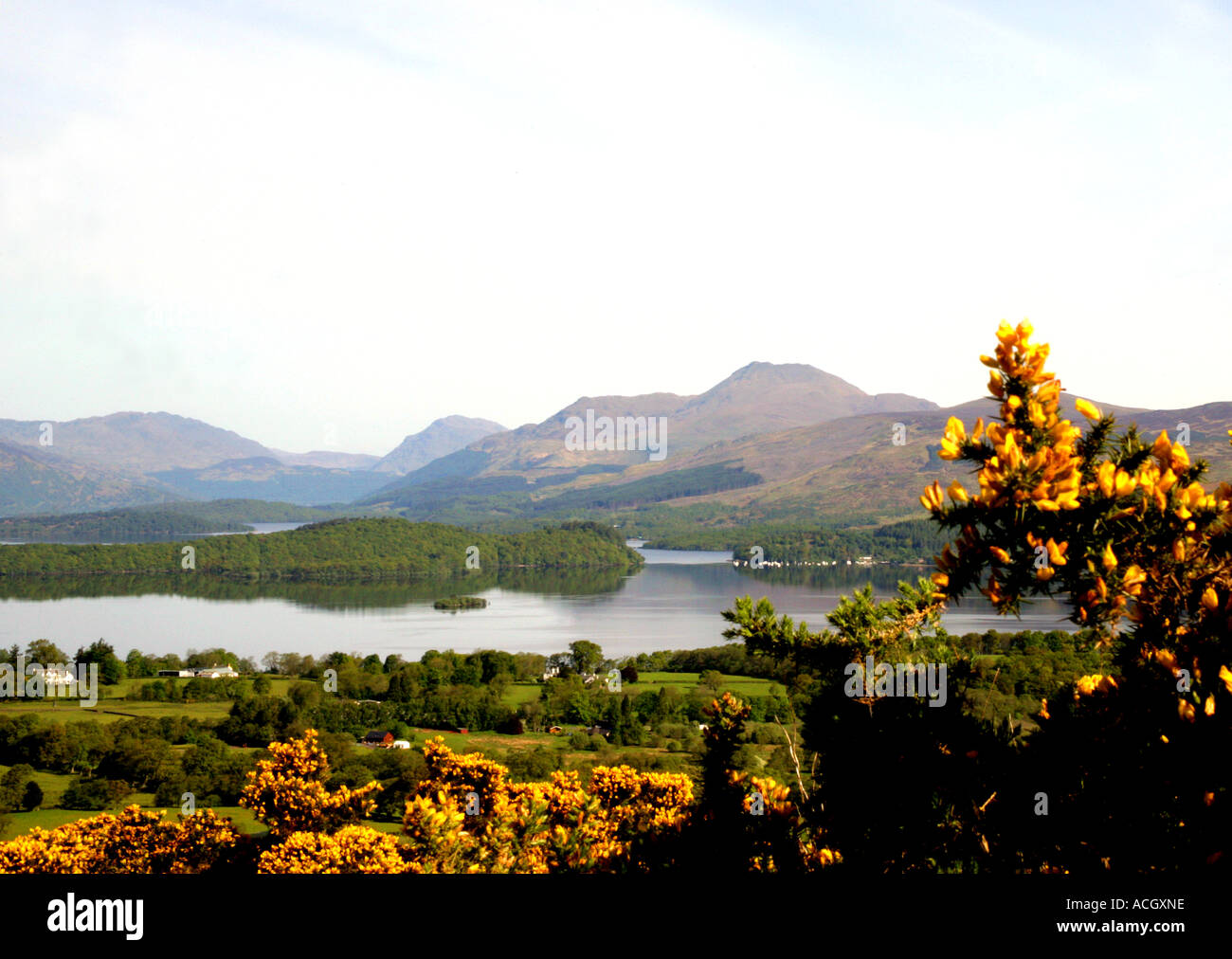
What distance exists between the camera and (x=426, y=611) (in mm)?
59875

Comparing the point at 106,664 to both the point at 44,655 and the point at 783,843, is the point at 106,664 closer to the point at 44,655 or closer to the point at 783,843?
the point at 44,655

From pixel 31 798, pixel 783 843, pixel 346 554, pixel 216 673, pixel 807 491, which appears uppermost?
pixel 807 491

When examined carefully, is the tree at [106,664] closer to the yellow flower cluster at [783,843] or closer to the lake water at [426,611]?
the lake water at [426,611]

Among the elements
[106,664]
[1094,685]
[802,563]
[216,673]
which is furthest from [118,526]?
[1094,685]

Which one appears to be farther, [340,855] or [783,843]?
[340,855]

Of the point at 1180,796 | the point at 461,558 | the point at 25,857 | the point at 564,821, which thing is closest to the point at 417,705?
the point at 25,857

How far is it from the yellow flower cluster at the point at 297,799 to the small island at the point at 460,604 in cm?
5345

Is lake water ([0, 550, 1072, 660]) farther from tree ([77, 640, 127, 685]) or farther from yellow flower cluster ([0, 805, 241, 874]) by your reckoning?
yellow flower cluster ([0, 805, 241, 874])

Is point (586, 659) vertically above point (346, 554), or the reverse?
point (346, 554)

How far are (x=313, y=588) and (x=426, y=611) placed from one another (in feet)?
68.8

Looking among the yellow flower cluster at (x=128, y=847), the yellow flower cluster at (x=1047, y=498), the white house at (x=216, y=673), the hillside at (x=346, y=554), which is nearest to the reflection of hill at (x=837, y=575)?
the hillside at (x=346, y=554)

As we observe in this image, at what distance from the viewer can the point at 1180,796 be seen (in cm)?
274

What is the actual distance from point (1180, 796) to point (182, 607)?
6794cm
